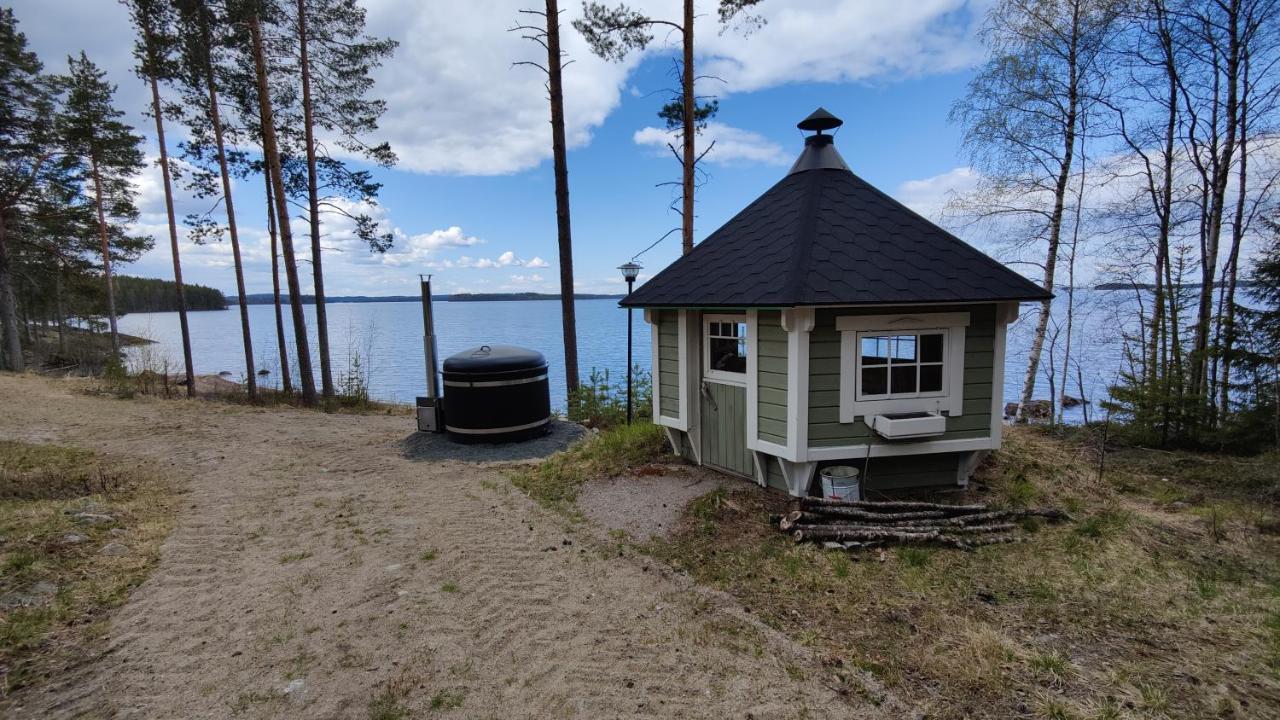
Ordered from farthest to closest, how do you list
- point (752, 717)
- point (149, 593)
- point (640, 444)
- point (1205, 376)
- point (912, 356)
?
point (1205, 376) < point (640, 444) < point (912, 356) < point (149, 593) < point (752, 717)

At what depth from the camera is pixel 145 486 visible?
582 cm

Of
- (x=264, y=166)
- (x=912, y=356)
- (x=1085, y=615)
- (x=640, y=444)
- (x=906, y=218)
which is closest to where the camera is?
(x=1085, y=615)

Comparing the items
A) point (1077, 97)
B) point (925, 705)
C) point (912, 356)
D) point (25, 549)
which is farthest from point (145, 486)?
point (1077, 97)

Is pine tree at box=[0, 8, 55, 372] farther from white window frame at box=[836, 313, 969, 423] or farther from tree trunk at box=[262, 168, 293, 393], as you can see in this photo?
white window frame at box=[836, 313, 969, 423]

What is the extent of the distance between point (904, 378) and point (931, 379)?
0.27m

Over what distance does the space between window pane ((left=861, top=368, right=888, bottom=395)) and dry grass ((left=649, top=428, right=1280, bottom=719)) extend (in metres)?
1.32

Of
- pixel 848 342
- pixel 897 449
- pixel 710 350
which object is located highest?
pixel 848 342

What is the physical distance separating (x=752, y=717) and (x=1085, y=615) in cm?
234

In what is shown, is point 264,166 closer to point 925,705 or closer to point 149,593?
point 149,593

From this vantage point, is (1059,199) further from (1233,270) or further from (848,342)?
(848,342)

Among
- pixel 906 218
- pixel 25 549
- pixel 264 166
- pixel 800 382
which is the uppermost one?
pixel 264 166

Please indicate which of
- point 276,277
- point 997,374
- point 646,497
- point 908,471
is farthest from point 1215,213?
point 276,277

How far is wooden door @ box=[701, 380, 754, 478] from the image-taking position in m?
5.70

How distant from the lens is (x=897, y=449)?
199 inches
